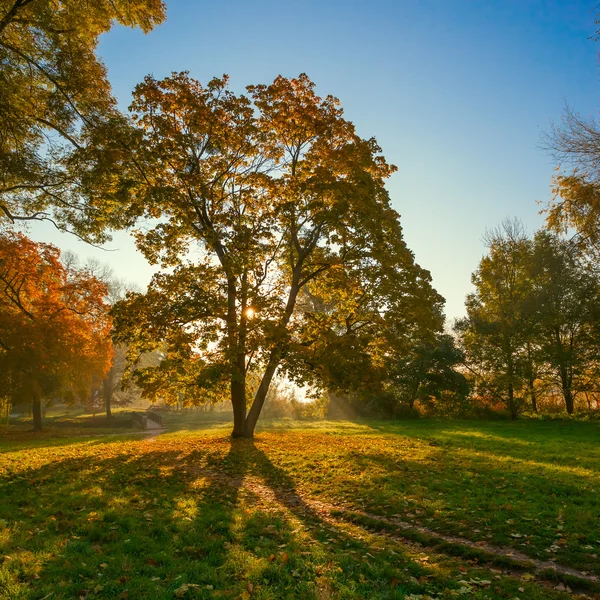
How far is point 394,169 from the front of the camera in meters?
20.0

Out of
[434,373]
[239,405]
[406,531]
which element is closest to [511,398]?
[434,373]

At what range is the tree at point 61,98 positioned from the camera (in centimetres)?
1262

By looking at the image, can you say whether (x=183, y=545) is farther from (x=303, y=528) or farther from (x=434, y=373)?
(x=434, y=373)

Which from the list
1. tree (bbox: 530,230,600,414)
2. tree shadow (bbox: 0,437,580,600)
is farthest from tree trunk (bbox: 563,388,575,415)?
tree shadow (bbox: 0,437,580,600)

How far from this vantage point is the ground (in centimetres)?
483

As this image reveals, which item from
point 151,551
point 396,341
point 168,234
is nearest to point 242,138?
point 168,234

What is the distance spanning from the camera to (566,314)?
31688mm

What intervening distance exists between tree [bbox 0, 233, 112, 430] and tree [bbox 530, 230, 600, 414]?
32.5m

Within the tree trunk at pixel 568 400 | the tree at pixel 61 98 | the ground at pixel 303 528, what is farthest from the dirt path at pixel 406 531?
the tree trunk at pixel 568 400

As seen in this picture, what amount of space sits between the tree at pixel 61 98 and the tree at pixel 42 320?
11512mm

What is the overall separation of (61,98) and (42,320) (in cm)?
1675

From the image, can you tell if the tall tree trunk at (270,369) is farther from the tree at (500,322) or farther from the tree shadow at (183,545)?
the tree at (500,322)

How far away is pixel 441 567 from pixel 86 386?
29874mm

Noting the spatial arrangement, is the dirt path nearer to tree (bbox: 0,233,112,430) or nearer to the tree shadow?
the tree shadow
